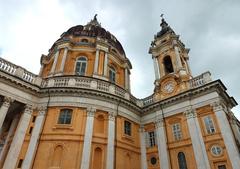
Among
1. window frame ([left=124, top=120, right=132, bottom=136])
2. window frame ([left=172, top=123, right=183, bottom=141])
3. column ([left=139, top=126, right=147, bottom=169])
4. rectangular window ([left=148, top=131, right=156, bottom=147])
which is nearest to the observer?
window frame ([left=172, top=123, right=183, bottom=141])

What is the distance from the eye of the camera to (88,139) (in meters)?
14.6

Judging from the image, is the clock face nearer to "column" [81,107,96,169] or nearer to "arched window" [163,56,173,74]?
"arched window" [163,56,173,74]

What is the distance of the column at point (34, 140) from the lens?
511 inches

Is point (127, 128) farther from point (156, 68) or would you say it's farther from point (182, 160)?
point (156, 68)

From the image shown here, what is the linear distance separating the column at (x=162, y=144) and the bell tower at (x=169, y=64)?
295 centimetres

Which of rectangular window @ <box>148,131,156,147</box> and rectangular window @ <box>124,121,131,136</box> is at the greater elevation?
rectangular window @ <box>124,121,131,136</box>

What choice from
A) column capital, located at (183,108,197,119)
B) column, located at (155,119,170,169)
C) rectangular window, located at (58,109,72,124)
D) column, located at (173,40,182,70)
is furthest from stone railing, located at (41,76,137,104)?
column, located at (173,40,182,70)

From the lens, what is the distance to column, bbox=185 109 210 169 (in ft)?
46.1

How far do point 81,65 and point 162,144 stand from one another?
473 inches

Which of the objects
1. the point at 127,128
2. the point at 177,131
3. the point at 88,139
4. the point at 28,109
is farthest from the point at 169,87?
the point at 28,109

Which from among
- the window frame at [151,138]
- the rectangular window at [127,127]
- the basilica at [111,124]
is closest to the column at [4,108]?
the basilica at [111,124]

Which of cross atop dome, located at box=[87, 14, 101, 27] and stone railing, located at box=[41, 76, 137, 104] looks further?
cross atop dome, located at box=[87, 14, 101, 27]

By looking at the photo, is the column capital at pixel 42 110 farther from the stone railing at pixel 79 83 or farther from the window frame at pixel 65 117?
the stone railing at pixel 79 83

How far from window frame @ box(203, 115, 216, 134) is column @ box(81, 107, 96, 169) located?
8.88 m
